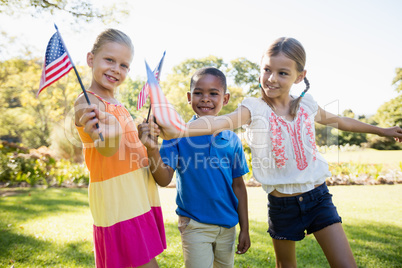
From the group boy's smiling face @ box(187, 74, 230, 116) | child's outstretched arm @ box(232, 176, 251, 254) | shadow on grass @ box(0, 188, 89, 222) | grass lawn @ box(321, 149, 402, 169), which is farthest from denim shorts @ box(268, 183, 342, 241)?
grass lawn @ box(321, 149, 402, 169)

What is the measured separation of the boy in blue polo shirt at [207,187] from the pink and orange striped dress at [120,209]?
0.58ft

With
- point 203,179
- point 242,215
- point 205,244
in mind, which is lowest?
point 205,244

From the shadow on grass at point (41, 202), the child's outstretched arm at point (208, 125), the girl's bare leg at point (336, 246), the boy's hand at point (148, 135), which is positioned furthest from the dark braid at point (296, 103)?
the shadow on grass at point (41, 202)

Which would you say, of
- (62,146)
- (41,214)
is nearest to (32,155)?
(62,146)

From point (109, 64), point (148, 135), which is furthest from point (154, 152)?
point (109, 64)

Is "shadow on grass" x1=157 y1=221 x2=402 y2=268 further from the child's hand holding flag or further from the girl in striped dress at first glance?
the child's hand holding flag

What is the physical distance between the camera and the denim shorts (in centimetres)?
213

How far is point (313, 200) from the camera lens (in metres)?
2.20

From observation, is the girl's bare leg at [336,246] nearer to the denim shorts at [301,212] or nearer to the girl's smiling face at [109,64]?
the denim shorts at [301,212]

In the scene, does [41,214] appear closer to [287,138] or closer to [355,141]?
[287,138]

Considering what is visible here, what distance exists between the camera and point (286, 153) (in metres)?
2.23

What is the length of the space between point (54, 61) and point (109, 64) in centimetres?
34

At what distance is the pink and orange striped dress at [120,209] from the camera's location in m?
1.78

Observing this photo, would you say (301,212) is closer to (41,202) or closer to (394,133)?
(394,133)
